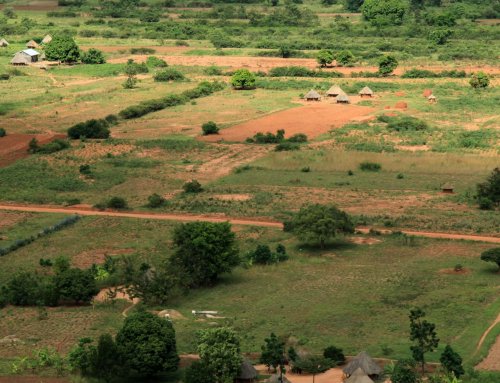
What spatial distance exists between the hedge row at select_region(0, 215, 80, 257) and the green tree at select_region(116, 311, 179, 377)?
17652 millimetres

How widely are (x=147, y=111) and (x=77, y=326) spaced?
53.3 metres

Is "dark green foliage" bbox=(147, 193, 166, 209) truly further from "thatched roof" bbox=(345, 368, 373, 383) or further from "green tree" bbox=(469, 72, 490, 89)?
"green tree" bbox=(469, 72, 490, 89)

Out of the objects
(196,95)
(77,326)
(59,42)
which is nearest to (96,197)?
(77,326)

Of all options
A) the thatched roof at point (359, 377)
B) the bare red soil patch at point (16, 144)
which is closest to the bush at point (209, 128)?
the bare red soil patch at point (16, 144)

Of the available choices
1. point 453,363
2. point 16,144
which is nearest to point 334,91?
point 16,144

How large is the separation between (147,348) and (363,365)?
7.52 metres

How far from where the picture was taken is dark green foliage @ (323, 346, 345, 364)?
43062 mm

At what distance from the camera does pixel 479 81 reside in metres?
109

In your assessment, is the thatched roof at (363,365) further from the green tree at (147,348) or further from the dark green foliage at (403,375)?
the green tree at (147,348)

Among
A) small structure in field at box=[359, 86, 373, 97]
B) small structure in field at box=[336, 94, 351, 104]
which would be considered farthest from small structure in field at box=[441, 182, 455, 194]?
small structure in field at box=[359, 86, 373, 97]

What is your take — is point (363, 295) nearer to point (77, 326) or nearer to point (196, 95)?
point (77, 326)

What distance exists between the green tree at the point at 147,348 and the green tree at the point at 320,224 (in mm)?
16528

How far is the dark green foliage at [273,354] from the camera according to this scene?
41.1 m

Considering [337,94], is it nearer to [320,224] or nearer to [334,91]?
[334,91]
